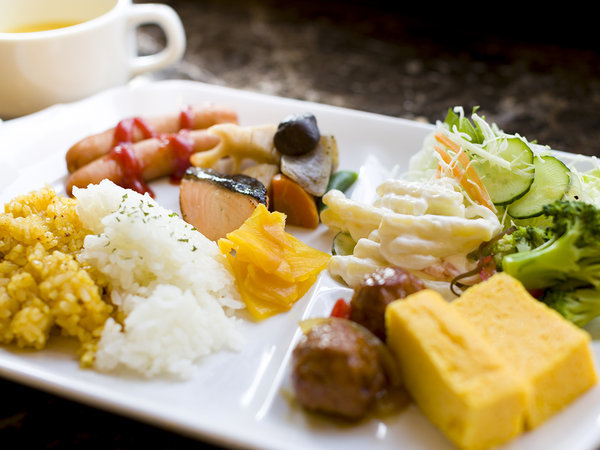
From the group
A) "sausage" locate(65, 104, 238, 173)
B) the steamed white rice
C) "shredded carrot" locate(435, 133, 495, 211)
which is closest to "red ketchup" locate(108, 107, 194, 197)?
"sausage" locate(65, 104, 238, 173)

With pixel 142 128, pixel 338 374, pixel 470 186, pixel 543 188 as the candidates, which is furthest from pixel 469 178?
pixel 142 128

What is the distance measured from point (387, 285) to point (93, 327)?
1146mm

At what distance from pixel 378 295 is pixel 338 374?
1.38ft

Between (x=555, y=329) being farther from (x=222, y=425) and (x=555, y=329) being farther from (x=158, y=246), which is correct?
(x=158, y=246)

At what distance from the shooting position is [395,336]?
2135mm

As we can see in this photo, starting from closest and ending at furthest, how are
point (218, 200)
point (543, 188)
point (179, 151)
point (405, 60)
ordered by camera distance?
point (543, 188)
point (218, 200)
point (179, 151)
point (405, 60)

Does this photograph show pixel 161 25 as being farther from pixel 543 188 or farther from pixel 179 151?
pixel 543 188

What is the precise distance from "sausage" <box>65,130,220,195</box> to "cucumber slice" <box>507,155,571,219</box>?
66.6 inches

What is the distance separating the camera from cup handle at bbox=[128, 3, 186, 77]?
3.96m

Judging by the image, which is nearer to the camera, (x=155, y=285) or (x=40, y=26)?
(x=155, y=285)

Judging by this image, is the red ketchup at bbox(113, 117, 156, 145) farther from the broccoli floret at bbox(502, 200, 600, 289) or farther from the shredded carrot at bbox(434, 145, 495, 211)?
the broccoli floret at bbox(502, 200, 600, 289)

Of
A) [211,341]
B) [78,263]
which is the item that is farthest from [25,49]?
[211,341]

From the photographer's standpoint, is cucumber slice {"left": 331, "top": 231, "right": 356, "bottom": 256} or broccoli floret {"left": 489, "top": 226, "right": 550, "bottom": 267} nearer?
broccoli floret {"left": 489, "top": 226, "right": 550, "bottom": 267}

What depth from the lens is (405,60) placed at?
218 inches
